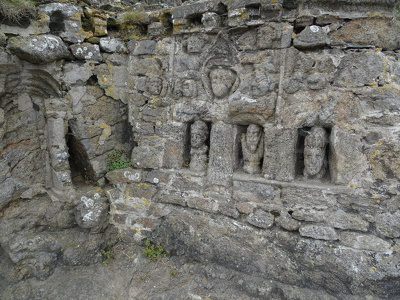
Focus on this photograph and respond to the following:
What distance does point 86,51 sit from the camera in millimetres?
3443

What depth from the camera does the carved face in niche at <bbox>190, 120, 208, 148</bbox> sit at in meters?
3.34

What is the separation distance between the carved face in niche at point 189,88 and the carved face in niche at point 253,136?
820 millimetres

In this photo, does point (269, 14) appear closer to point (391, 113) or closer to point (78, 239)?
point (391, 113)

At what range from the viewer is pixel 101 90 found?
3625 mm

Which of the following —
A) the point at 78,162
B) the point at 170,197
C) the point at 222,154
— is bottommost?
the point at 170,197

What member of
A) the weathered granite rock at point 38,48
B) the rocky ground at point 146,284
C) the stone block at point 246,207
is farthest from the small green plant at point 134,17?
the rocky ground at point 146,284

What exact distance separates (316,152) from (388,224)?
3.16 ft

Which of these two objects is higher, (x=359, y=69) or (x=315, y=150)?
(x=359, y=69)

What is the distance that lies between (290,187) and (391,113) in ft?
3.95

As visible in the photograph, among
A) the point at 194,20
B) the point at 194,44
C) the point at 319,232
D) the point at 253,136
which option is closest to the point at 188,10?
the point at 194,20

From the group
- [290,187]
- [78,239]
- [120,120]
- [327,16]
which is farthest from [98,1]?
Answer: [290,187]

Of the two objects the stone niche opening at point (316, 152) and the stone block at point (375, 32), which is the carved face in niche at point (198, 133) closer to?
the stone niche opening at point (316, 152)

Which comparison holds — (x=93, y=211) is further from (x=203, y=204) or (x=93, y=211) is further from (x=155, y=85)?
(x=155, y=85)

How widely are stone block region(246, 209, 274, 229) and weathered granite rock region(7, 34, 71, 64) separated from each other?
3.00m
